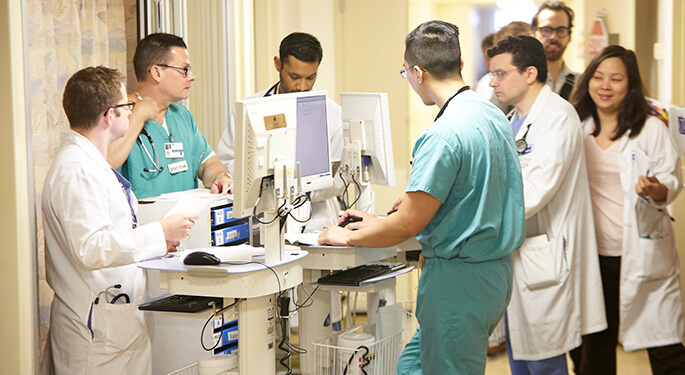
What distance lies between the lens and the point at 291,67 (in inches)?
143

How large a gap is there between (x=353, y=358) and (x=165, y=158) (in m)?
1.16

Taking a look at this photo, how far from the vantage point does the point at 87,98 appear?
252 cm

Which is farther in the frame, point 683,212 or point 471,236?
point 683,212

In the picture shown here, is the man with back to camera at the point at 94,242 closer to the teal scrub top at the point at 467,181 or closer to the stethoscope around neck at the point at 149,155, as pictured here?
the stethoscope around neck at the point at 149,155

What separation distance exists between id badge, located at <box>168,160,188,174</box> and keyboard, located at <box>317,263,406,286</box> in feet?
2.85

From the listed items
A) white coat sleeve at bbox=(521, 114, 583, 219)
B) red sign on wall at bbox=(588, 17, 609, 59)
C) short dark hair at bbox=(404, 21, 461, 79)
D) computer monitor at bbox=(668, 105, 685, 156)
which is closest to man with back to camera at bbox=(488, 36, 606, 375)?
white coat sleeve at bbox=(521, 114, 583, 219)

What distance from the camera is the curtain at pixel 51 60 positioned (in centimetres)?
282

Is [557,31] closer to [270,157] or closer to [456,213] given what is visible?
[456,213]

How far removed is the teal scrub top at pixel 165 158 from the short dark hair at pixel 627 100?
1790mm

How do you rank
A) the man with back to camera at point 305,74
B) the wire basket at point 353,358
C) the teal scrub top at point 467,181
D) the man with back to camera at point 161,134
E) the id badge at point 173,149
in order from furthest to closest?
the man with back to camera at point 305,74 → the id badge at point 173,149 → the man with back to camera at point 161,134 → the wire basket at point 353,358 → the teal scrub top at point 467,181

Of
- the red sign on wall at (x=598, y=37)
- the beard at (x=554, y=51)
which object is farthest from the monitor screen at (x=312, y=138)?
the red sign on wall at (x=598, y=37)

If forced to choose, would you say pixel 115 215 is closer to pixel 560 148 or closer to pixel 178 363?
pixel 178 363

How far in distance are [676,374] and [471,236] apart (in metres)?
1.63

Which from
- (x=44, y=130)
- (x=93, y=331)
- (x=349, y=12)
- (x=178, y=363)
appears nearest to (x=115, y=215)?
(x=93, y=331)
